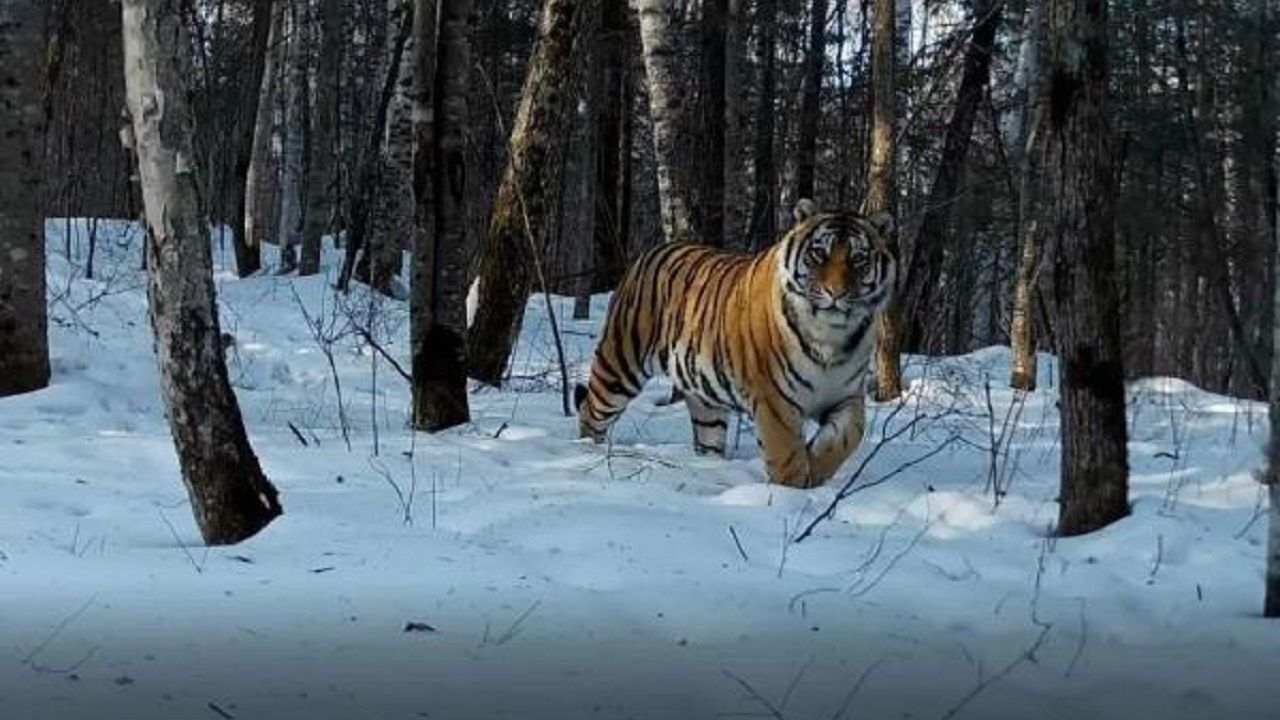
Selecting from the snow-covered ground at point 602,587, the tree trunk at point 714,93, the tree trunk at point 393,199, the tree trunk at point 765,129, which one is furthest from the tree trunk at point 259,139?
the snow-covered ground at point 602,587

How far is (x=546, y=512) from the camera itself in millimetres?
5027

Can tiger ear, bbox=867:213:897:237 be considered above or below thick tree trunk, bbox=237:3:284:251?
below

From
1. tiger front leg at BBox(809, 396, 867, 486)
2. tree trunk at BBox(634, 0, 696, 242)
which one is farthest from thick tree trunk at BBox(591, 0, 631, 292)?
tiger front leg at BBox(809, 396, 867, 486)

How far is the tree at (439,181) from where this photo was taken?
665 centimetres

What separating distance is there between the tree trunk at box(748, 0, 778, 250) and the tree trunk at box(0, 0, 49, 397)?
9645 millimetres

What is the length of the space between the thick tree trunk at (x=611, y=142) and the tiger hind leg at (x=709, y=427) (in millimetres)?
9530

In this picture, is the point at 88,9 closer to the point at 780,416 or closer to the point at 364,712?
the point at 780,416

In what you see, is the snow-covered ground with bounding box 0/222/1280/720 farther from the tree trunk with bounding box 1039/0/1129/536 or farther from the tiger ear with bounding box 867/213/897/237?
the tiger ear with bounding box 867/213/897/237

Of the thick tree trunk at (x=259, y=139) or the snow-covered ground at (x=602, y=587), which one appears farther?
the thick tree trunk at (x=259, y=139)

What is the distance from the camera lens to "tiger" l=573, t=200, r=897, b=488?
640cm

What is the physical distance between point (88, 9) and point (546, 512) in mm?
19107

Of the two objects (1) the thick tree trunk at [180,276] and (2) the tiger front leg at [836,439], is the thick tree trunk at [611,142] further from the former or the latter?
(1) the thick tree trunk at [180,276]

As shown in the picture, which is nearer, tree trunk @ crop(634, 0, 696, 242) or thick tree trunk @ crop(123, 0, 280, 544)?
thick tree trunk @ crop(123, 0, 280, 544)

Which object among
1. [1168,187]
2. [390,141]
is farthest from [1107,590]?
[1168,187]
